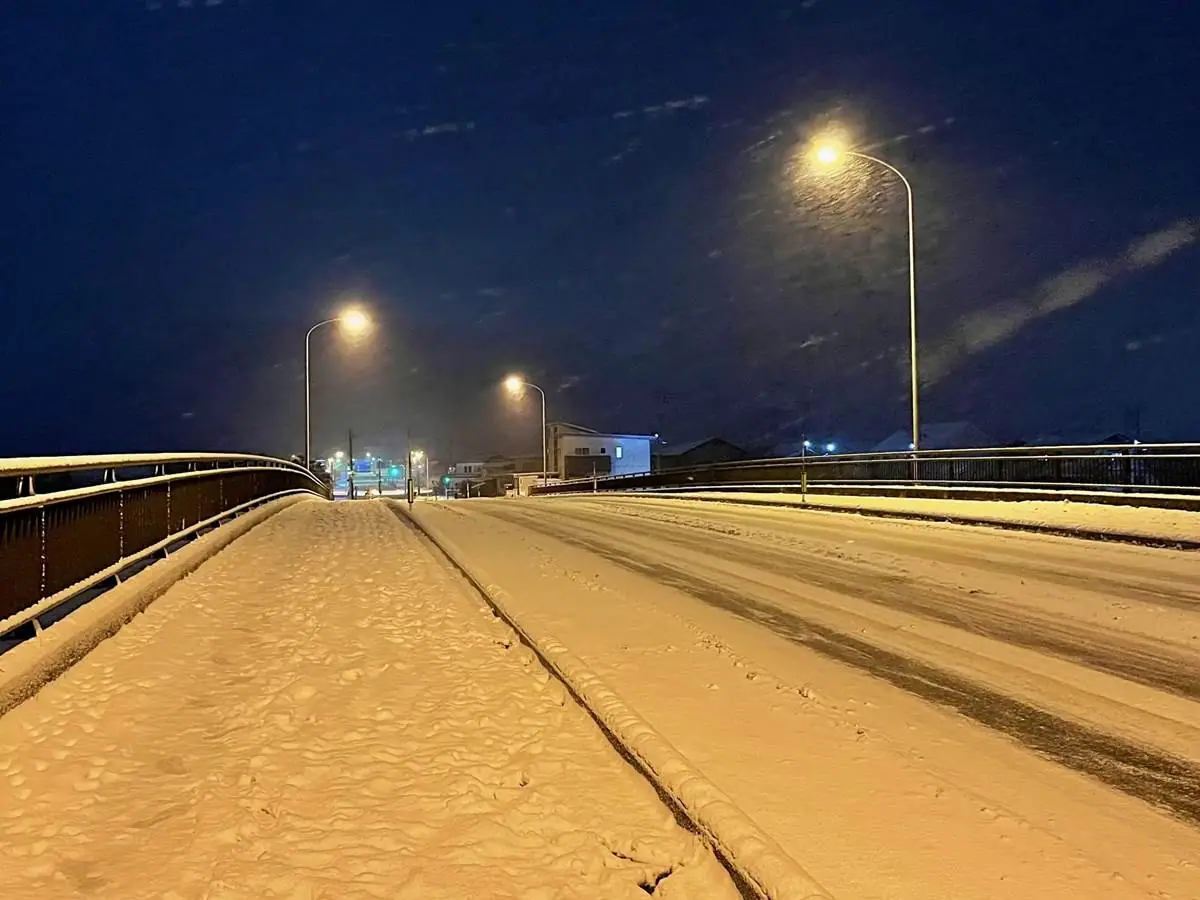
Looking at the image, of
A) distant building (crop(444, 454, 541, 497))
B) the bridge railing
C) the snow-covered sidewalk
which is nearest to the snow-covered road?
the snow-covered sidewalk

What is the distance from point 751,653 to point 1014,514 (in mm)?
11999

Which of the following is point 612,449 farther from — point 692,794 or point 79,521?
point 692,794

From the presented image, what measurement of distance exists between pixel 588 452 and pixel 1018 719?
79.5 m

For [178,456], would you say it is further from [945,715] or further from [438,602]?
[945,715]

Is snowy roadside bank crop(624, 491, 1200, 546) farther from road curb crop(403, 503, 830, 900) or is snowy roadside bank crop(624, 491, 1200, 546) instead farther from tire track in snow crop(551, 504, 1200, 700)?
road curb crop(403, 503, 830, 900)

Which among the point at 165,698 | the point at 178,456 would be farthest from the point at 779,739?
the point at 178,456

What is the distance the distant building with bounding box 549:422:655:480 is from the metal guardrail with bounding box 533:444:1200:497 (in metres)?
49.9

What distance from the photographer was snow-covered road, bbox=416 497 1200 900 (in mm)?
3414

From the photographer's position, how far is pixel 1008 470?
71.7 ft

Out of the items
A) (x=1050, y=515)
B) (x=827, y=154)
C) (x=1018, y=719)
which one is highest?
(x=827, y=154)

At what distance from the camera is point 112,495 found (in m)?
8.04

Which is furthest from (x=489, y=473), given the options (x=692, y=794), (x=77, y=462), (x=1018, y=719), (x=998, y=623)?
(x=692, y=794)

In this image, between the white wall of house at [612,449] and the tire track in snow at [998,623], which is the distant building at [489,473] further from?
the tire track in snow at [998,623]

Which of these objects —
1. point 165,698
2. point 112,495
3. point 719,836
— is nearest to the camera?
point 719,836
